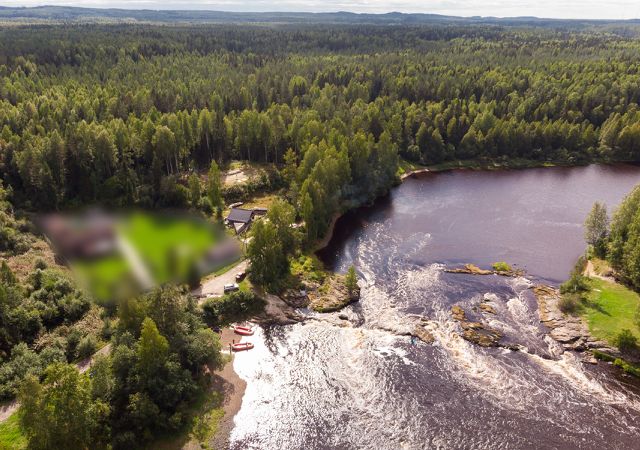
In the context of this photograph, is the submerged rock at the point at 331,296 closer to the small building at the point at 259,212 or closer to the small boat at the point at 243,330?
the small boat at the point at 243,330

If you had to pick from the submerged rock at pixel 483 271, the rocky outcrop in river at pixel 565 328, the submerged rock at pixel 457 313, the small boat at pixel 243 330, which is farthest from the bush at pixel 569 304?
the small boat at pixel 243 330

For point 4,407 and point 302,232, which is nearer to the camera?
point 4,407

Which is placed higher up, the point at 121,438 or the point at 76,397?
the point at 76,397

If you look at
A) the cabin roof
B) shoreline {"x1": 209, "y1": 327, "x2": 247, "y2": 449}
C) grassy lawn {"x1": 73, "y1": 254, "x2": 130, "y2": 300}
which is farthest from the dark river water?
grassy lawn {"x1": 73, "y1": 254, "x2": 130, "y2": 300}

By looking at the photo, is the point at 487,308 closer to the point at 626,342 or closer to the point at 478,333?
the point at 478,333

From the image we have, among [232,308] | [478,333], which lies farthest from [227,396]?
[478,333]

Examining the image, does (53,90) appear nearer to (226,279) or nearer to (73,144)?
(73,144)

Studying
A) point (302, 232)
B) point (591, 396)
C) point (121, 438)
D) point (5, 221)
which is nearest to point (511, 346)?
point (591, 396)
